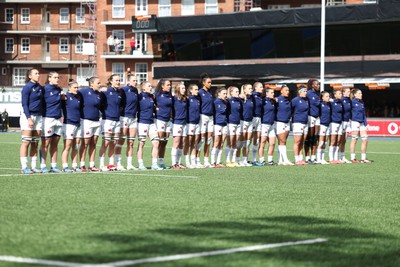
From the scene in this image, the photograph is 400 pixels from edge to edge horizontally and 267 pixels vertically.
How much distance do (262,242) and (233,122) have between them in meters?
14.1

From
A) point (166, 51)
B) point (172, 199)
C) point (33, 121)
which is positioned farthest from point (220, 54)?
point (172, 199)

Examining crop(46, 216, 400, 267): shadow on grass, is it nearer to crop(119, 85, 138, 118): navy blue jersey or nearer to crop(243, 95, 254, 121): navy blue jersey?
crop(119, 85, 138, 118): navy blue jersey

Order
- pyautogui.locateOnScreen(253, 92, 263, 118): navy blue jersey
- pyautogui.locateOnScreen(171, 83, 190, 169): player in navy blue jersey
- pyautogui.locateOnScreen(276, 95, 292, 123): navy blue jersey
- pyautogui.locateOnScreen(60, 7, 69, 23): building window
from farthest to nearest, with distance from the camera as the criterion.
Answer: pyautogui.locateOnScreen(60, 7, 69, 23): building window
pyautogui.locateOnScreen(276, 95, 292, 123): navy blue jersey
pyautogui.locateOnScreen(253, 92, 263, 118): navy blue jersey
pyautogui.locateOnScreen(171, 83, 190, 169): player in navy blue jersey

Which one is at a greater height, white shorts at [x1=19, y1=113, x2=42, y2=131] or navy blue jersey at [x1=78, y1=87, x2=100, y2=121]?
navy blue jersey at [x1=78, y1=87, x2=100, y2=121]

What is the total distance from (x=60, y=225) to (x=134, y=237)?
1.11m

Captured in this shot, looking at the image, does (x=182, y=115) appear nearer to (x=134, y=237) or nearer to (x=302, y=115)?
(x=302, y=115)

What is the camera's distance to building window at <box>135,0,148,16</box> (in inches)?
3302

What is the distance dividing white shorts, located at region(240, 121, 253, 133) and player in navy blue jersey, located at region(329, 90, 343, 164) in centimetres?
311

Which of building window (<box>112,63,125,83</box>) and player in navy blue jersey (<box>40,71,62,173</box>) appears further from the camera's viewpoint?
building window (<box>112,63,125,83</box>)

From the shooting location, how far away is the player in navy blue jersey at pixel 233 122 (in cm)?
2245

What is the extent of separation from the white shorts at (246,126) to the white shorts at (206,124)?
118 centimetres

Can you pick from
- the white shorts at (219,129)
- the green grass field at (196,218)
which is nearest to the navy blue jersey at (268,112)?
the white shorts at (219,129)

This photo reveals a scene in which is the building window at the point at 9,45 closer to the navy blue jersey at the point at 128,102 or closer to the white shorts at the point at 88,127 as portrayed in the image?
the navy blue jersey at the point at 128,102

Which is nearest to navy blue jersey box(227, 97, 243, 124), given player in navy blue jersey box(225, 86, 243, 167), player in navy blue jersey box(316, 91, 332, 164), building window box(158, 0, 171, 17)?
player in navy blue jersey box(225, 86, 243, 167)
